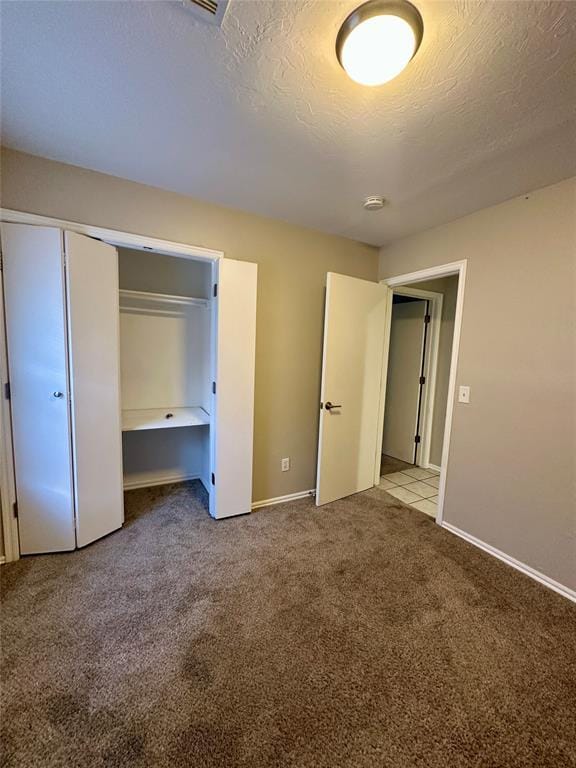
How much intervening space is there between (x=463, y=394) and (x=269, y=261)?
1.91m

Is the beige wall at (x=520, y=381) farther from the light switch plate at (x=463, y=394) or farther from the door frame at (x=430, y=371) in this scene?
the door frame at (x=430, y=371)

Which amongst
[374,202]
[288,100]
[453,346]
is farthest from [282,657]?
[374,202]

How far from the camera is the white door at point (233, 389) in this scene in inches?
93.4

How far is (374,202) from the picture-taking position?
222cm

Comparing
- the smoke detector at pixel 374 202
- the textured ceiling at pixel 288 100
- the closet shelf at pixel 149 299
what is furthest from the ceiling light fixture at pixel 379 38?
the closet shelf at pixel 149 299

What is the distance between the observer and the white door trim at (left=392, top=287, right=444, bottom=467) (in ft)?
12.5

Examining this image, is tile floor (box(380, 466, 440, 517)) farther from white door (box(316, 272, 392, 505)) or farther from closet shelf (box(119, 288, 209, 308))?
closet shelf (box(119, 288, 209, 308))

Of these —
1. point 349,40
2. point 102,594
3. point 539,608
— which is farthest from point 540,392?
point 102,594

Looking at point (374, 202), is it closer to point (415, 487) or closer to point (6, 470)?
point (415, 487)

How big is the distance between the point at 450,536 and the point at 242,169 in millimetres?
3007

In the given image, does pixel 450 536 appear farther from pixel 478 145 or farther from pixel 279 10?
pixel 279 10

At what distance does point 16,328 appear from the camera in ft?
6.04

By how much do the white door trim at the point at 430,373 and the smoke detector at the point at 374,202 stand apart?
169cm

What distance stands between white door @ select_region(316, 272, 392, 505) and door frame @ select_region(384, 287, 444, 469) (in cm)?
94
